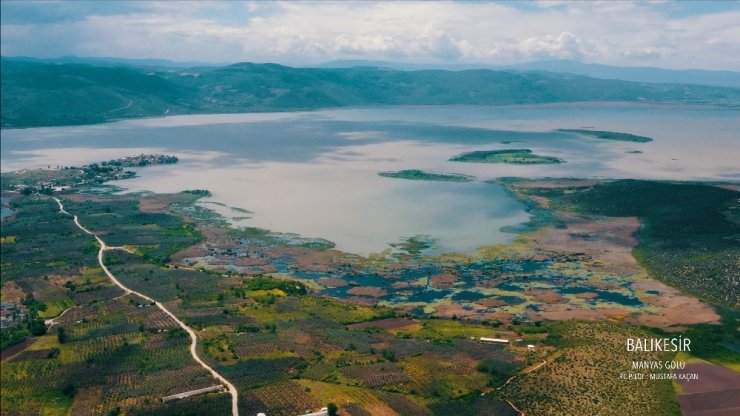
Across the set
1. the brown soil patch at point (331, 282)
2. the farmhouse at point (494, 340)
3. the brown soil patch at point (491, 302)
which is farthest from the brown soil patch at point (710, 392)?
the brown soil patch at point (331, 282)

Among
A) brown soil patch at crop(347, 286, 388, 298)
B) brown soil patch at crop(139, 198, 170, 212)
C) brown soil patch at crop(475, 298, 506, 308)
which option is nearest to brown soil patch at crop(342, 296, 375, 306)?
brown soil patch at crop(347, 286, 388, 298)

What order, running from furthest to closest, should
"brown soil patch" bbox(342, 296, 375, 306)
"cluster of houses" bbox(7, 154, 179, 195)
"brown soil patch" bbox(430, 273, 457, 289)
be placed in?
"cluster of houses" bbox(7, 154, 179, 195) < "brown soil patch" bbox(430, 273, 457, 289) < "brown soil patch" bbox(342, 296, 375, 306)

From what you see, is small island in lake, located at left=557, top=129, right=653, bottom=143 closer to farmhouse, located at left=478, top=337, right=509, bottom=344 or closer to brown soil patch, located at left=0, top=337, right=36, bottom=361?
farmhouse, located at left=478, top=337, right=509, bottom=344

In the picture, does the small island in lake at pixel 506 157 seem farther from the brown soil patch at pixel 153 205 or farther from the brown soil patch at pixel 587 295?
the brown soil patch at pixel 587 295

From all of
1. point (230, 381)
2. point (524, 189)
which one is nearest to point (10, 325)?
point (230, 381)

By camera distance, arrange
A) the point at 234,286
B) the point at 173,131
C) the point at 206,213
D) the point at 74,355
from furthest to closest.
A: the point at 173,131 < the point at 206,213 < the point at 234,286 < the point at 74,355

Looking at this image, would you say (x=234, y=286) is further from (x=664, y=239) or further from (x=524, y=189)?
(x=524, y=189)

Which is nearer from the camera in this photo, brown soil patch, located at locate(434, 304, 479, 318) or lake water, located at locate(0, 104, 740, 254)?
brown soil patch, located at locate(434, 304, 479, 318)
